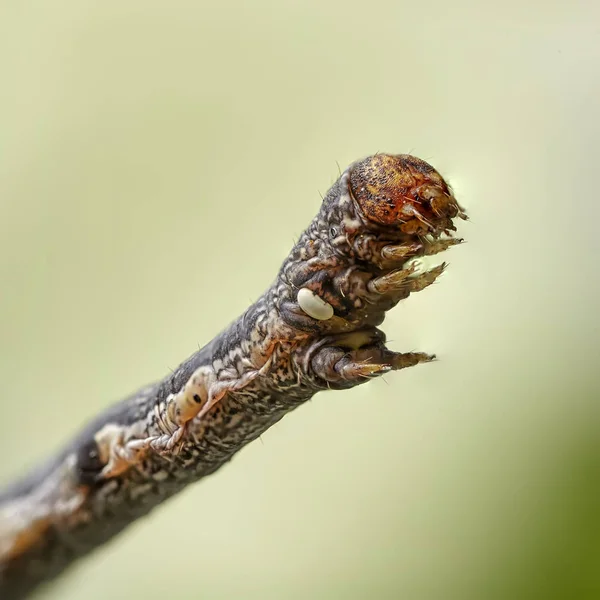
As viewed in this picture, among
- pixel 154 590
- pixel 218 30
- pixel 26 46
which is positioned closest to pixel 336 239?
pixel 218 30

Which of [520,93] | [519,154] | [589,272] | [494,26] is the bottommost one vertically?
[589,272]

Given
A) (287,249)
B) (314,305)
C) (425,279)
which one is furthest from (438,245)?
(287,249)

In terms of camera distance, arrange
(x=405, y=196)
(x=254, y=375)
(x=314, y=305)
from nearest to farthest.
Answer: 1. (x=405, y=196)
2. (x=314, y=305)
3. (x=254, y=375)

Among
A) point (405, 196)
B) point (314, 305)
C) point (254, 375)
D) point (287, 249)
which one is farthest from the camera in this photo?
point (287, 249)

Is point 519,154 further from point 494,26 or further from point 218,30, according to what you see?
point 218,30

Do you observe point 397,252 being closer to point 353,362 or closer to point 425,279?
point 425,279

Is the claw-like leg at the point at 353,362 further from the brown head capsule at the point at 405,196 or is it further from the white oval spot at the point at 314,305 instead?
the brown head capsule at the point at 405,196
